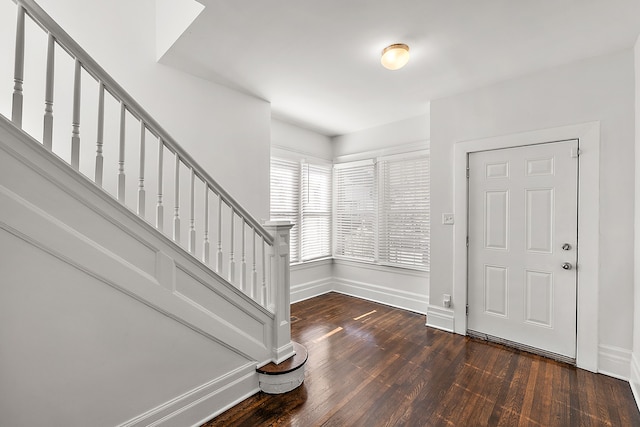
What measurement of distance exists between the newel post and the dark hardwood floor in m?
0.32

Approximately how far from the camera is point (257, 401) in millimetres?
2029

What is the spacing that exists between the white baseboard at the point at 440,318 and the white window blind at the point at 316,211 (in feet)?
6.35

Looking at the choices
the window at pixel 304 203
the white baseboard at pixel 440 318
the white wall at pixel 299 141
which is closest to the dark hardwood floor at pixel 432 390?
the white baseboard at pixel 440 318

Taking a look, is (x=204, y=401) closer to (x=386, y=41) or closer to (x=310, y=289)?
(x=310, y=289)

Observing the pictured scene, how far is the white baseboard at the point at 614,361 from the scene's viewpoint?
2.26 meters

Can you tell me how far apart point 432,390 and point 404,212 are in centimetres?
237

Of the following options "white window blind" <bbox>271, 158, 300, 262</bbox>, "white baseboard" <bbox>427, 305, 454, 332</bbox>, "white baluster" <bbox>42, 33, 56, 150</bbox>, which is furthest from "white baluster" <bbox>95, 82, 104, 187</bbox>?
"white baseboard" <bbox>427, 305, 454, 332</bbox>

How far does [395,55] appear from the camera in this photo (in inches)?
90.0

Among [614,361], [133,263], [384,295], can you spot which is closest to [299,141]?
[384,295]

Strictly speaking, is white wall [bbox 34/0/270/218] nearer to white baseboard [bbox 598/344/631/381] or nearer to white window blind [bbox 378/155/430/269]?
white window blind [bbox 378/155/430/269]

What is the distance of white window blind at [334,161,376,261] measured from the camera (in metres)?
4.43

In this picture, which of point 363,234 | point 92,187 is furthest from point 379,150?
point 92,187

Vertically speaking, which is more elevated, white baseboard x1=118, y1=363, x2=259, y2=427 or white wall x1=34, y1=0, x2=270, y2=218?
white wall x1=34, y1=0, x2=270, y2=218

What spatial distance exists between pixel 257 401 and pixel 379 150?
3520mm
